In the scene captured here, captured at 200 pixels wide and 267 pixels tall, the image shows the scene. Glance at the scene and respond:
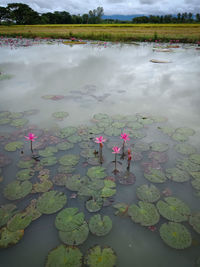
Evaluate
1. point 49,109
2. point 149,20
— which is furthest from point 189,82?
point 149,20

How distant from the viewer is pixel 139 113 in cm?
343

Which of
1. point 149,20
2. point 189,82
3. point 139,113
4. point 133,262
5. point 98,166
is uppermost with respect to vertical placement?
point 149,20

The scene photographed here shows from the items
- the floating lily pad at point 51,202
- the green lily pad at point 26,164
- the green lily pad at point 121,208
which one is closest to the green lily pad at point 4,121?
the green lily pad at point 26,164

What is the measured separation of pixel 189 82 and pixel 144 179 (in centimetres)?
448

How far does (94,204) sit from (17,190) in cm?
83

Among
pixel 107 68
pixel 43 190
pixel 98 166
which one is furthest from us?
pixel 107 68

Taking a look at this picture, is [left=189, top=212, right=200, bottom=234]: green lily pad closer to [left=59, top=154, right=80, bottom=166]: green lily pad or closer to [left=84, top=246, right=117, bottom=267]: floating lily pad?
[left=84, top=246, right=117, bottom=267]: floating lily pad

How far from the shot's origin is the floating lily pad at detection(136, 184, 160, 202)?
1.75m

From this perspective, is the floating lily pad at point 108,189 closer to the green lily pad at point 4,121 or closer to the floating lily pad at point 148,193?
the floating lily pad at point 148,193

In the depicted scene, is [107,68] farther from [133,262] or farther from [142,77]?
[133,262]

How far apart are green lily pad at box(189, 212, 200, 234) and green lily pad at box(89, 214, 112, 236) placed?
0.72m

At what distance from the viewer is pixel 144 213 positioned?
1.60m

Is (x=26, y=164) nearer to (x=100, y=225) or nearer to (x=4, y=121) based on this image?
(x=100, y=225)

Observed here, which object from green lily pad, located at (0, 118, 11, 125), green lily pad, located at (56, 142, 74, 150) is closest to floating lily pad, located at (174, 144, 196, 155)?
green lily pad, located at (56, 142, 74, 150)
